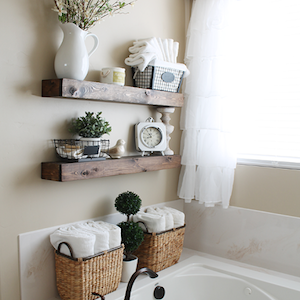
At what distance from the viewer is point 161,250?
1939 mm

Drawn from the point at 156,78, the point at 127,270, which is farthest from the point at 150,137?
the point at 127,270

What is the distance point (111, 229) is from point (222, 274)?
0.79 m

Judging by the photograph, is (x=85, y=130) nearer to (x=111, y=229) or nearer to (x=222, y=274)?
(x=111, y=229)

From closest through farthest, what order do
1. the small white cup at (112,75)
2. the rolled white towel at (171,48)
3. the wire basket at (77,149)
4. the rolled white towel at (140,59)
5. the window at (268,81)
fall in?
1. the wire basket at (77,149)
2. the small white cup at (112,75)
3. the rolled white towel at (140,59)
4. the window at (268,81)
5. the rolled white towel at (171,48)

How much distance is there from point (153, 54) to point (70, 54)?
1.80 ft

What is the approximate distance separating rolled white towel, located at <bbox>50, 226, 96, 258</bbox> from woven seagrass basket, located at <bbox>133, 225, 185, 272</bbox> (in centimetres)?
45

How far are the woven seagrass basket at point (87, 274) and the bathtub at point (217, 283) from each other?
0.20 metres

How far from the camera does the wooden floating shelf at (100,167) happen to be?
1.53m

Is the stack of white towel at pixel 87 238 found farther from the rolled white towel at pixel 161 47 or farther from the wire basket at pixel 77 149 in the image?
the rolled white towel at pixel 161 47

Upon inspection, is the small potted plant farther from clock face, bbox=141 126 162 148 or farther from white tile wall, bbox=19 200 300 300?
clock face, bbox=141 126 162 148

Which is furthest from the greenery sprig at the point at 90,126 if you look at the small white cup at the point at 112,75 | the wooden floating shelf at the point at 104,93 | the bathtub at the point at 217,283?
the bathtub at the point at 217,283

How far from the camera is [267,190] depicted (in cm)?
208

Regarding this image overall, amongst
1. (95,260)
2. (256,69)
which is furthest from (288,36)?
(95,260)

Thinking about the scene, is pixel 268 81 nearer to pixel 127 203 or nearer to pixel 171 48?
pixel 171 48
